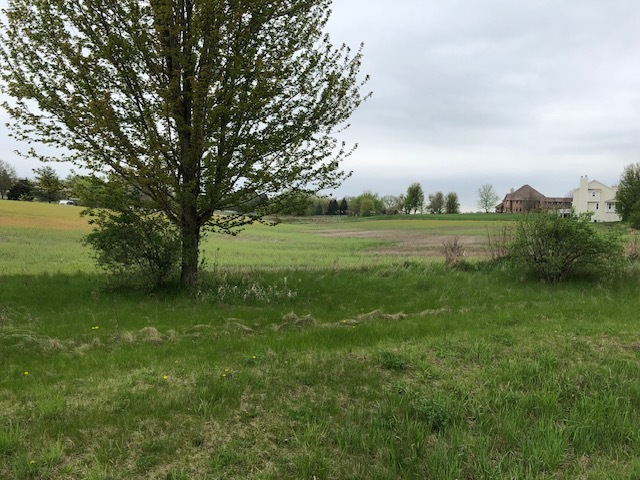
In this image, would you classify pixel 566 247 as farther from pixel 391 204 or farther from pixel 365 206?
pixel 391 204

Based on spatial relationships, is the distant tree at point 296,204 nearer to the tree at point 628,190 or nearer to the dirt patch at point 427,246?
the dirt patch at point 427,246

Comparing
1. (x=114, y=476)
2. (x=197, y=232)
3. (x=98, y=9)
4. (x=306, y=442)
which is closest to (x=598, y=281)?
(x=197, y=232)

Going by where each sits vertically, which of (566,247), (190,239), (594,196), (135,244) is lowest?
(566,247)

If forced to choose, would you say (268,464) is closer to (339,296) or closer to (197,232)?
(339,296)

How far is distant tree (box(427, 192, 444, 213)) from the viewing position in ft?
509

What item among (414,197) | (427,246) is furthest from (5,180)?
(414,197)

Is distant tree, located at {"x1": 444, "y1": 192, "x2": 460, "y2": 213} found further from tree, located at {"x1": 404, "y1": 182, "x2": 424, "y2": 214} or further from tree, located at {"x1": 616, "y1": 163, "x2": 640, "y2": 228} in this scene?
tree, located at {"x1": 616, "y1": 163, "x2": 640, "y2": 228}

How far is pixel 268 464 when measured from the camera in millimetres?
4047

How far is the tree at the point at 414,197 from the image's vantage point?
14812 centimetres

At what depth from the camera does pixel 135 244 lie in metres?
12.3

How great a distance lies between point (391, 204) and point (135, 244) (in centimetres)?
16094

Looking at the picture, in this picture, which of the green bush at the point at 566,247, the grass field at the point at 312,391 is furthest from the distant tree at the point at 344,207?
the grass field at the point at 312,391

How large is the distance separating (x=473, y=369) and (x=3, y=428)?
5.74 metres

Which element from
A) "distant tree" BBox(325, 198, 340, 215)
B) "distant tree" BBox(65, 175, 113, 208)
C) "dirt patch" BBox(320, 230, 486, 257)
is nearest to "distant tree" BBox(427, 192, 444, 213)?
"distant tree" BBox(325, 198, 340, 215)
